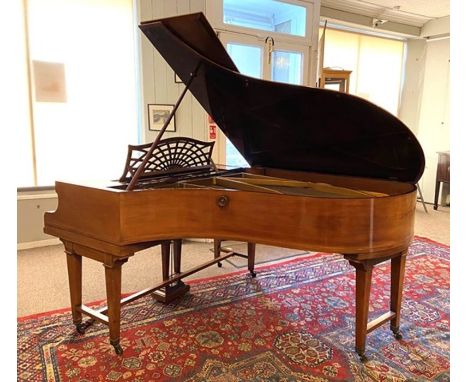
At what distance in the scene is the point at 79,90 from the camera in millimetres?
3873

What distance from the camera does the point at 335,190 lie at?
7.54ft

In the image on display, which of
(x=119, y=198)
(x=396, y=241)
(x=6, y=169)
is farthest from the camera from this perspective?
(x=396, y=241)

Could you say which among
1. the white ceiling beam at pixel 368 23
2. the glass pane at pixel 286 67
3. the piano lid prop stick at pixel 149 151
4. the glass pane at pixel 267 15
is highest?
the white ceiling beam at pixel 368 23

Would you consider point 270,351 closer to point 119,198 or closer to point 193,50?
point 119,198

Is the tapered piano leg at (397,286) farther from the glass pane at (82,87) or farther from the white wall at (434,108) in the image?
the white wall at (434,108)

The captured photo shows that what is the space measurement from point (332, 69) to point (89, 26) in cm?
323

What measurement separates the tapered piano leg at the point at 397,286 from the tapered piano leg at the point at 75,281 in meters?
1.87

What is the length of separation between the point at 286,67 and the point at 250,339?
3579 mm

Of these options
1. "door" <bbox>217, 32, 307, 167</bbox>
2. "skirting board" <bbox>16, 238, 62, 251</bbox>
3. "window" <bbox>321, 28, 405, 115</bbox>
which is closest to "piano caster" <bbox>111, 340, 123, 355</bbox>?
"skirting board" <bbox>16, 238, 62, 251</bbox>

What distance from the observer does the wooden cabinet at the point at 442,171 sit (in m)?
5.50

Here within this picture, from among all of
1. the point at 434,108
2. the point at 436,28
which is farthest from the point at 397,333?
the point at 436,28

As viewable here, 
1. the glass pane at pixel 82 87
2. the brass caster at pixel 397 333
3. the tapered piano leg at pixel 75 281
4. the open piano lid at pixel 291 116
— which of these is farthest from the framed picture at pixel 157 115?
the brass caster at pixel 397 333

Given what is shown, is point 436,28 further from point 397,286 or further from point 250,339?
point 250,339
